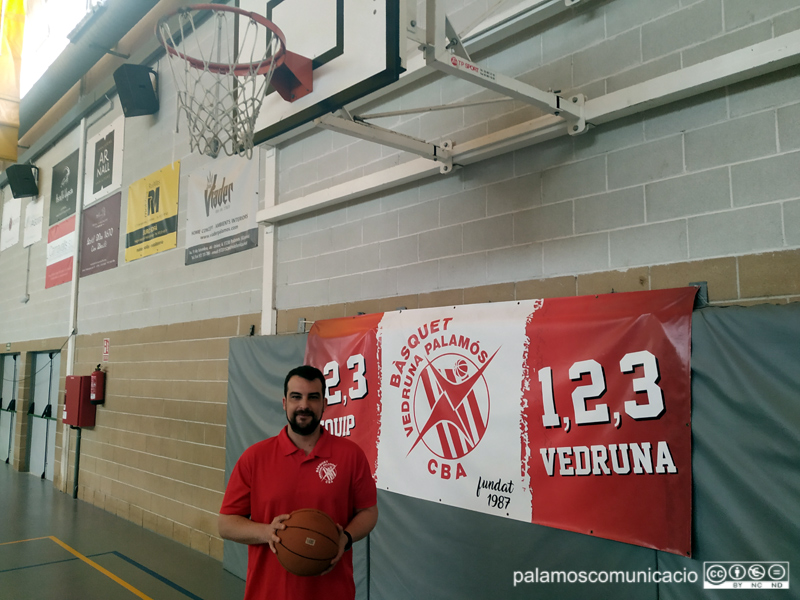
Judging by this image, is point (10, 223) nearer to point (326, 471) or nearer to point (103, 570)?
point (103, 570)

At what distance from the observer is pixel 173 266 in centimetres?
658

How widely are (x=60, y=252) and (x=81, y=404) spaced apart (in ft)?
9.73

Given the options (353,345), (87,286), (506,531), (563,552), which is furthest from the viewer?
(87,286)

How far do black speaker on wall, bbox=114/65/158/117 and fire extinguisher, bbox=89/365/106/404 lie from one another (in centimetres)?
340

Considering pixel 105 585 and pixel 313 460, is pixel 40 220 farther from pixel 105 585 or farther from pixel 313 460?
pixel 313 460

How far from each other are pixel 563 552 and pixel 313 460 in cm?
131

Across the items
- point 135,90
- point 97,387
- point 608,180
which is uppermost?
point 135,90

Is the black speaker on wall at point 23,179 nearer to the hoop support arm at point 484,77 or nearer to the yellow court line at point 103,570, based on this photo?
the yellow court line at point 103,570

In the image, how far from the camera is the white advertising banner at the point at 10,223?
38.1ft

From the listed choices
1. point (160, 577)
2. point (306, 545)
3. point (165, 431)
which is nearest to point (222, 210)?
point (165, 431)

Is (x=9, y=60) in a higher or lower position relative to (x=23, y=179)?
higher

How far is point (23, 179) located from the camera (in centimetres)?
1047

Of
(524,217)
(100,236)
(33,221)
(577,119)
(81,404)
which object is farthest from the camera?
(33,221)

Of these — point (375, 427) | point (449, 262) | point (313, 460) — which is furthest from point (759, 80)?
point (375, 427)
